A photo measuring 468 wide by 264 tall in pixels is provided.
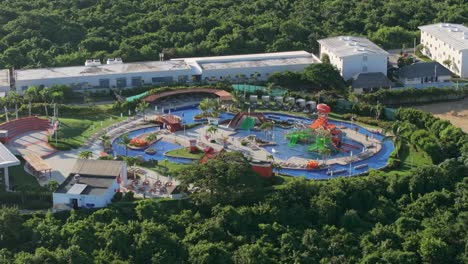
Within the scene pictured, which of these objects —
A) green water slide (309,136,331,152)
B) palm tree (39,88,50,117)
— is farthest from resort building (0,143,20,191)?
green water slide (309,136,331,152)

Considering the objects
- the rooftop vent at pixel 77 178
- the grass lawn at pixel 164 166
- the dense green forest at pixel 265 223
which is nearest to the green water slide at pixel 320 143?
the dense green forest at pixel 265 223

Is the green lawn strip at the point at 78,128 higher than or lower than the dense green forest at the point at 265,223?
Result: higher

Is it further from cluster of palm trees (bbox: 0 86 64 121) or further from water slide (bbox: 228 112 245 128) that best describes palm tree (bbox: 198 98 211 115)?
cluster of palm trees (bbox: 0 86 64 121)

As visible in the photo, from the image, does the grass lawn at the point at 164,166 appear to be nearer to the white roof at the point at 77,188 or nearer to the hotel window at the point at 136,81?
the white roof at the point at 77,188

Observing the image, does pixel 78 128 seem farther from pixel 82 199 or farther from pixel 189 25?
pixel 189 25

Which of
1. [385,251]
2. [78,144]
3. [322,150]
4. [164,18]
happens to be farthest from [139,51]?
[385,251]

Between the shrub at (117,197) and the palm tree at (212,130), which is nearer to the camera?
the shrub at (117,197)
